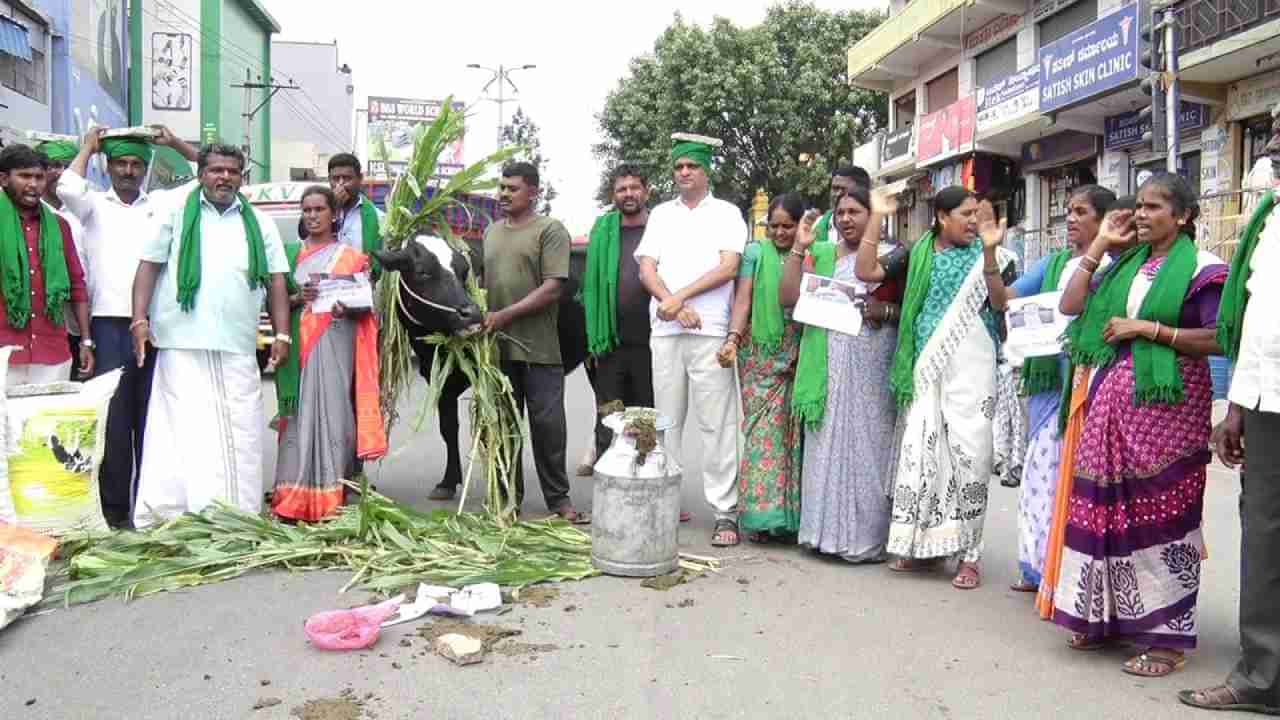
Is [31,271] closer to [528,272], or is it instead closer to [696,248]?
[528,272]

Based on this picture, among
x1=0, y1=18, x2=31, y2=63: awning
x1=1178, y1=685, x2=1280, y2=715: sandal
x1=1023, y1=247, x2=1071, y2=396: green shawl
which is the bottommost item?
x1=1178, y1=685, x2=1280, y2=715: sandal

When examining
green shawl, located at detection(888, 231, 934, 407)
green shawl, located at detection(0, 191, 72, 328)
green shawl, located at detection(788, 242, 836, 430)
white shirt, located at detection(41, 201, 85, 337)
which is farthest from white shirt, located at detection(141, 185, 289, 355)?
green shawl, located at detection(888, 231, 934, 407)

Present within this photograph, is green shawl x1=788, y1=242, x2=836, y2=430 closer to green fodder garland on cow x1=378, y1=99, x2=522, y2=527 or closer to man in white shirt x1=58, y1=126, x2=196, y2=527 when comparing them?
green fodder garland on cow x1=378, y1=99, x2=522, y2=527

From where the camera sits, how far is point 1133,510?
3666 millimetres

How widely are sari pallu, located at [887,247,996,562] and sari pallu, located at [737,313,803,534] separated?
0.64 metres

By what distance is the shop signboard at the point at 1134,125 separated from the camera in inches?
632

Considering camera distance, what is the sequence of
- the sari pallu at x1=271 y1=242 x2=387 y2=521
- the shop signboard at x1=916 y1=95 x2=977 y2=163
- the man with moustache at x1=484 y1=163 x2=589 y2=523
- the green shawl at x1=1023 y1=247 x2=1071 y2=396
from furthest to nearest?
the shop signboard at x1=916 y1=95 x2=977 y2=163
the man with moustache at x1=484 y1=163 x2=589 y2=523
the sari pallu at x1=271 y1=242 x2=387 y2=521
the green shawl at x1=1023 y1=247 x2=1071 y2=396

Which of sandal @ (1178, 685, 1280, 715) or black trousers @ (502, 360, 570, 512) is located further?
black trousers @ (502, 360, 570, 512)

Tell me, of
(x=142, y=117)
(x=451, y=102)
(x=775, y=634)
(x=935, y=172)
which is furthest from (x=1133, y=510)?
(x=142, y=117)

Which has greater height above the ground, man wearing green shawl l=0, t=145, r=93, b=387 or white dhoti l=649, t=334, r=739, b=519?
man wearing green shawl l=0, t=145, r=93, b=387

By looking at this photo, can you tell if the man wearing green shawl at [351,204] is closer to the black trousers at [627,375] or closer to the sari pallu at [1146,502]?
the black trousers at [627,375]

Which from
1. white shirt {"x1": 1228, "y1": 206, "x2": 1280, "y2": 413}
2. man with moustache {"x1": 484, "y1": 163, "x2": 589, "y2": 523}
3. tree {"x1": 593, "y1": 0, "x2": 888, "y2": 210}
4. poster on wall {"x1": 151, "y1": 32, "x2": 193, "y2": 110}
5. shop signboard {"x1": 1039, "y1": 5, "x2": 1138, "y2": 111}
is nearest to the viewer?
white shirt {"x1": 1228, "y1": 206, "x2": 1280, "y2": 413}

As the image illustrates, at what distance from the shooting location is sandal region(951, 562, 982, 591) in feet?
15.4

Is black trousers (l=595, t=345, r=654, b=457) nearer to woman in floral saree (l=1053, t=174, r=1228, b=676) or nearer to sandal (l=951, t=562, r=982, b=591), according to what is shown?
sandal (l=951, t=562, r=982, b=591)
